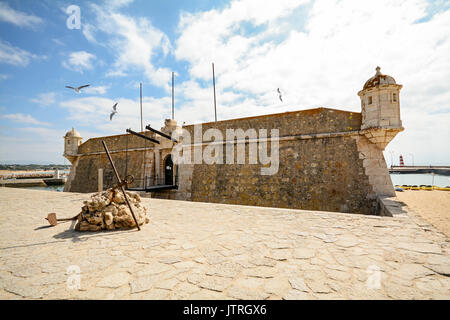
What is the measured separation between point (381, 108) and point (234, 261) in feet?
25.3

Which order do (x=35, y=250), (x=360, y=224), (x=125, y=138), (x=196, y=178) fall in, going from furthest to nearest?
(x=125, y=138), (x=196, y=178), (x=360, y=224), (x=35, y=250)

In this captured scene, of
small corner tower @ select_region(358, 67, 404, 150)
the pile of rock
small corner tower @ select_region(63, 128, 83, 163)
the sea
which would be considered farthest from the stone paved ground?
the sea

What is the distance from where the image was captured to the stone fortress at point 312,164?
23.6 ft

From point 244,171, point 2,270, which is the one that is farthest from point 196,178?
point 2,270

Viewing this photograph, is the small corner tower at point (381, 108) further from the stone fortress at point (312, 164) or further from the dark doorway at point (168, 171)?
the dark doorway at point (168, 171)

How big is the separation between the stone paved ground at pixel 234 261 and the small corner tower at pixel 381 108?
406cm

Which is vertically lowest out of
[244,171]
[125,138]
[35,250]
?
[35,250]

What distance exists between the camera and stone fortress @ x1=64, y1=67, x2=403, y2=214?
7.20 metres

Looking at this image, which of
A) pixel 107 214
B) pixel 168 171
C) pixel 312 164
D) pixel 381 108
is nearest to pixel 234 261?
pixel 107 214

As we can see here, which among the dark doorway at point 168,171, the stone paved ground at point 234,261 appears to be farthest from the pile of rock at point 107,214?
the dark doorway at point 168,171

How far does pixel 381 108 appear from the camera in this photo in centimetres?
703
